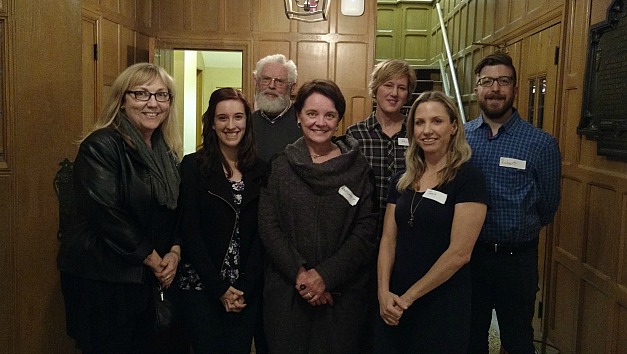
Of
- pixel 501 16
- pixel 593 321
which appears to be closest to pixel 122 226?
pixel 593 321

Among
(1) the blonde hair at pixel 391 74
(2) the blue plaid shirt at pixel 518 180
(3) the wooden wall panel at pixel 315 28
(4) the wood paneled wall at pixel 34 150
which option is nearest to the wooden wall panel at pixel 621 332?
(2) the blue plaid shirt at pixel 518 180

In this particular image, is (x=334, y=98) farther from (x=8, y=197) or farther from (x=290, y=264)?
(x=8, y=197)

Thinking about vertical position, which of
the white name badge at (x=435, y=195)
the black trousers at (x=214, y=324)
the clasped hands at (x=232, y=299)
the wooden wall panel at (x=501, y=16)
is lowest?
the black trousers at (x=214, y=324)

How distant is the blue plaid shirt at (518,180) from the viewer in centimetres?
215

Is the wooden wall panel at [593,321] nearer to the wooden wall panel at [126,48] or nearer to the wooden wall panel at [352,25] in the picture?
the wooden wall panel at [352,25]

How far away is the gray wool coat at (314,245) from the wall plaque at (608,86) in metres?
1.31

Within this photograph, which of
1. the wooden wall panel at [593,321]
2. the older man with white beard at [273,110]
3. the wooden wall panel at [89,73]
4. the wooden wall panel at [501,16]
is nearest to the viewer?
the wooden wall panel at [593,321]

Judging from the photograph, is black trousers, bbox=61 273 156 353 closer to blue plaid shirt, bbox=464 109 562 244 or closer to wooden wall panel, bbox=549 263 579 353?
blue plaid shirt, bbox=464 109 562 244

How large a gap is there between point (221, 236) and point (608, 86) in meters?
1.97

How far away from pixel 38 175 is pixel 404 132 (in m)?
1.60

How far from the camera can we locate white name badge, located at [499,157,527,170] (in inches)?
84.9

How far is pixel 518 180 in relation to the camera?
2.17m

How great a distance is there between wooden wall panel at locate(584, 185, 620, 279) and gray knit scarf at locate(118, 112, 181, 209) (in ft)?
6.59

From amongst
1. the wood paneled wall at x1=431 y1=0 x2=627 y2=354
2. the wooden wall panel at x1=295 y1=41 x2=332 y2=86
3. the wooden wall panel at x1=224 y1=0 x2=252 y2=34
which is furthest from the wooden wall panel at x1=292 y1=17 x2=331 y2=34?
the wood paneled wall at x1=431 y1=0 x2=627 y2=354
